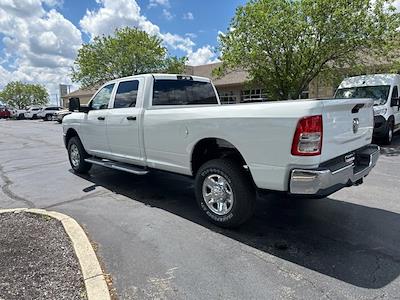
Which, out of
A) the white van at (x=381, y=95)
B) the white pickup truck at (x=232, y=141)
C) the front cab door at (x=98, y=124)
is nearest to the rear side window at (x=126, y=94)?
the white pickup truck at (x=232, y=141)

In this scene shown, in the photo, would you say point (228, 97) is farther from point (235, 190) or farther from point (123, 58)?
point (235, 190)

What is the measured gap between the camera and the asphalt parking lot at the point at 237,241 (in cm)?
307

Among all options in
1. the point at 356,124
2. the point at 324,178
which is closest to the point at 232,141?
the point at 324,178

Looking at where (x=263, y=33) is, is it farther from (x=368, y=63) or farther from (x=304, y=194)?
(x=304, y=194)

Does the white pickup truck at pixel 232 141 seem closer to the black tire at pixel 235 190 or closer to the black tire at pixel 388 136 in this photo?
the black tire at pixel 235 190

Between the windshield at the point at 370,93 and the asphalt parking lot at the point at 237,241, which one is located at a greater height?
the windshield at the point at 370,93

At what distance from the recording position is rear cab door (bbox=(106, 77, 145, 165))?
18.3 ft

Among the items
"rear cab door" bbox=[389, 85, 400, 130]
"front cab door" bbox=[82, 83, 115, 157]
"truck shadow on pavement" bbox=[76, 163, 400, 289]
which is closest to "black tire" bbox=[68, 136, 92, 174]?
"front cab door" bbox=[82, 83, 115, 157]

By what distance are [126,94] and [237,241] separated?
3.39 m

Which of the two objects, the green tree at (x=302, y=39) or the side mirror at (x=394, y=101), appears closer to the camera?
the side mirror at (x=394, y=101)

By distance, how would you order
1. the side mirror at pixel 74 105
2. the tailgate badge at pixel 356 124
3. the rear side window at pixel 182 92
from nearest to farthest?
the tailgate badge at pixel 356 124 < the rear side window at pixel 182 92 < the side mirror at pixel 74 105

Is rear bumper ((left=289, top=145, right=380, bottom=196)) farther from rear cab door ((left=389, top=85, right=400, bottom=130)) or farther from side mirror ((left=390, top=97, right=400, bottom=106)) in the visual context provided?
rear cab door ((left=389, top=85, right=400, bottom=130))

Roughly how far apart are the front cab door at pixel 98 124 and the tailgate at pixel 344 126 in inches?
164

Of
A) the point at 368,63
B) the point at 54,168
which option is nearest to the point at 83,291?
the point at 54,168
